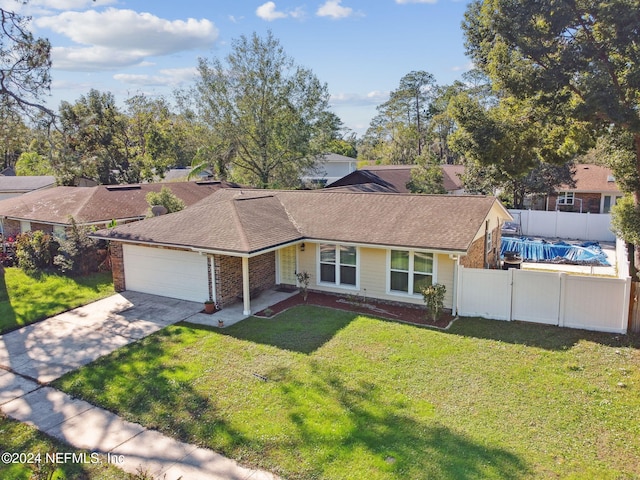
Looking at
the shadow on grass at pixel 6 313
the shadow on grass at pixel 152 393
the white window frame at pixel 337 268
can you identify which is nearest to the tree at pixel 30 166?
the shadow on grass at pixel 6 313

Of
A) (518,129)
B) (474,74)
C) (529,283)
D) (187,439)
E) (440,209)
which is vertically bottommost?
(187,439)

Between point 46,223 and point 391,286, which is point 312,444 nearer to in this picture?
point 391,286

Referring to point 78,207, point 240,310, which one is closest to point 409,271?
point 240,310

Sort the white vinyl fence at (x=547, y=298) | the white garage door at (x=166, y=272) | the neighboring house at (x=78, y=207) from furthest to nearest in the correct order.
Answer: the neighboring house at (x=78, y=207) < the white garage door at (x=166, y=272) < the white vinyl fence at (x=547, y=298)

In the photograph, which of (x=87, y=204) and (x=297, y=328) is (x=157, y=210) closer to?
(x=87, y=204)

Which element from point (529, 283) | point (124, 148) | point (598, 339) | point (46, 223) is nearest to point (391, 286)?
point (529, 283)

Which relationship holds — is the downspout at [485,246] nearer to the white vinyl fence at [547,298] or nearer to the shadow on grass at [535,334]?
the white vinyl fence at [547,298]

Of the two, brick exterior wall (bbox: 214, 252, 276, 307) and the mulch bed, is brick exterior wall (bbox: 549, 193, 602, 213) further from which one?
brick exterior wall (bbox: 214, 252, 276, 307)
